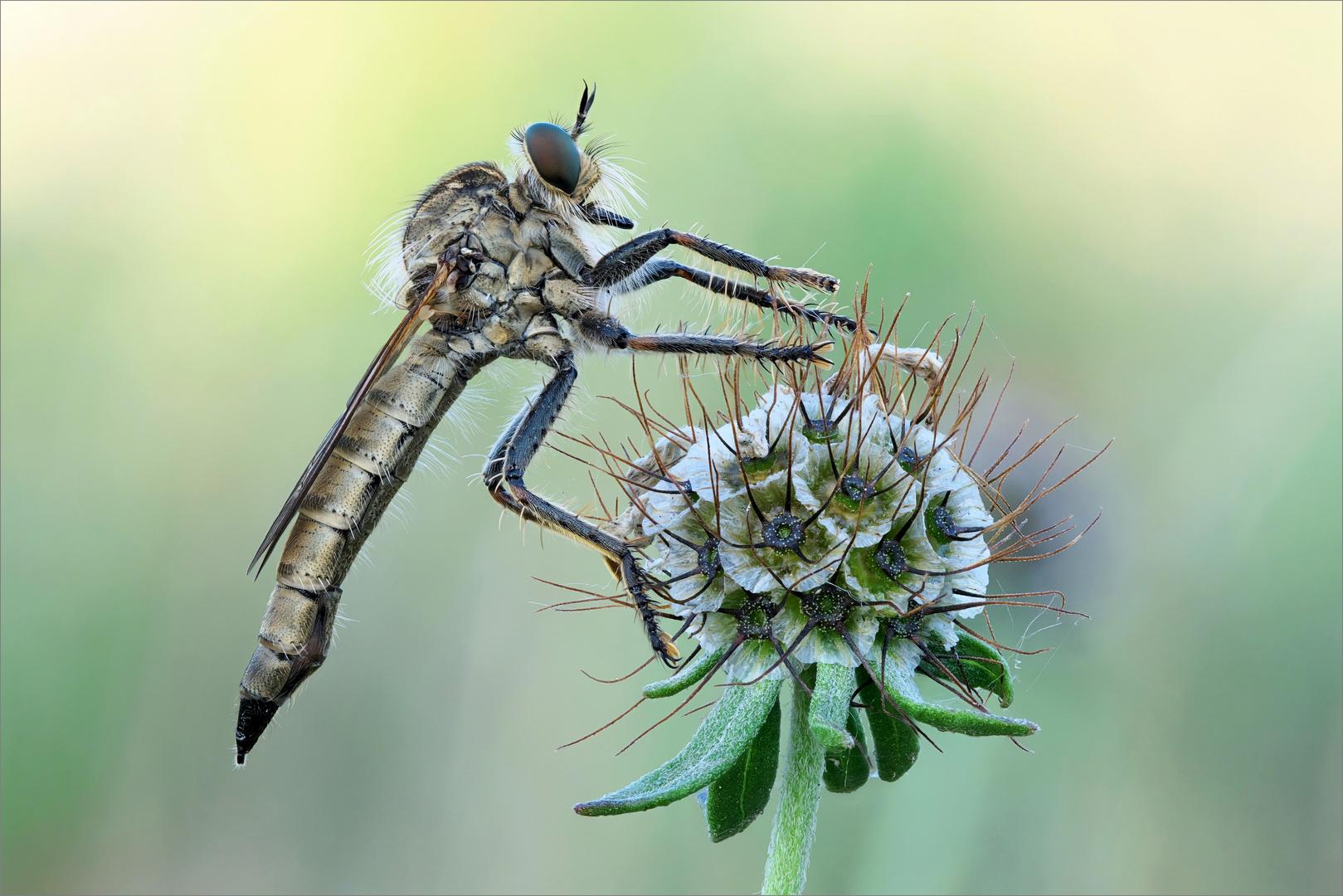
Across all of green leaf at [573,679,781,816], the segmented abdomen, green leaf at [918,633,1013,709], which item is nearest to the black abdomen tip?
the segmented abdomen

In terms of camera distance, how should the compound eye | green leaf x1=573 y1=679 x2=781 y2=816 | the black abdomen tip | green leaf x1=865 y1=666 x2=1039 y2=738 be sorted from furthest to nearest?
the compound eye → the black abdomen tip → green leaf x1=573 y1=679 x2=781 y2=816 → green leaf x1=865 y1=666 x2=1039 y2=738

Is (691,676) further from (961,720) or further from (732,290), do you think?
(732,290)

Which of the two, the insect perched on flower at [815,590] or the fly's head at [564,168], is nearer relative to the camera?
the insect perched on flower at [815,590]

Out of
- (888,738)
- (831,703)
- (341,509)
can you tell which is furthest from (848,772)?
(341,509)

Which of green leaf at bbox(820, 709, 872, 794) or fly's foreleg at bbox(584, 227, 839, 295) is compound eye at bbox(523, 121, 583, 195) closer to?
fly's foreleg at bbox(584, 227, 839, 295)

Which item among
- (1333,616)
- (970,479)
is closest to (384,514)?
(970,479)

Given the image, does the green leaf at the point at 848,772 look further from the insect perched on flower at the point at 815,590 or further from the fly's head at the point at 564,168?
the fly's head at the point at 564,168

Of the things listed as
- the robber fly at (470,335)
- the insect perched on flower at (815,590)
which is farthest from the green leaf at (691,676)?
the robber fly at (470,335)
